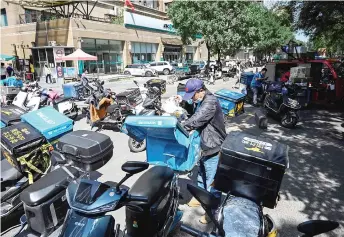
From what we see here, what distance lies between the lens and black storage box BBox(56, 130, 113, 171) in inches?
129

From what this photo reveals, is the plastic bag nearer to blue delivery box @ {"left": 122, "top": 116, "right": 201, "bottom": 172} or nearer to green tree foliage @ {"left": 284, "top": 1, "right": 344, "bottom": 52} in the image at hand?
blue delivery box @ {"left": 122, "top": 116, "right": 201, "bottom": 172}

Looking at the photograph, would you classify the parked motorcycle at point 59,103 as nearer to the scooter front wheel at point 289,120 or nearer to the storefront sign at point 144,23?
the scooter front wheel at point 289,120

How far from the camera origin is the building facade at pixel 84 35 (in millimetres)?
24750

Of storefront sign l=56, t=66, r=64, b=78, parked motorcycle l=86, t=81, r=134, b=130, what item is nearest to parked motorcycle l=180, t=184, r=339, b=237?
parked motorcycle l=86, t=81, r=134, b=130

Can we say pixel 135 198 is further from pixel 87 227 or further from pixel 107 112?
pixel 107 112

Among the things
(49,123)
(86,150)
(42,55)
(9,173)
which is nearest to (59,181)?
(86,150)

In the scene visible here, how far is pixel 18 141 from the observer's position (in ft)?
11.1

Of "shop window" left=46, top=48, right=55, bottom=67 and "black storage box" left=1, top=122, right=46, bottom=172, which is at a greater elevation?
"shop window" left=46, top=48, right=55, bottom=67

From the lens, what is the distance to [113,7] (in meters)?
35.4

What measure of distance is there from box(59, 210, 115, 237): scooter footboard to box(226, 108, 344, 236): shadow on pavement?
87.7 inches

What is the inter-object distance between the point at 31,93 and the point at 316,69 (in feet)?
36.5

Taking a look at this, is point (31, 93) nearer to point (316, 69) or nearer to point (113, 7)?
point (316, 69)

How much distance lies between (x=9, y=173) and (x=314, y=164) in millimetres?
5375

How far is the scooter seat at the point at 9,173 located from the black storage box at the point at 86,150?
0.63 metres
